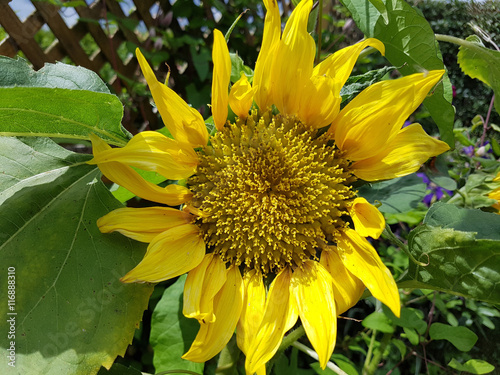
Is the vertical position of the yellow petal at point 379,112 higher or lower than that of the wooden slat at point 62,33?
lower

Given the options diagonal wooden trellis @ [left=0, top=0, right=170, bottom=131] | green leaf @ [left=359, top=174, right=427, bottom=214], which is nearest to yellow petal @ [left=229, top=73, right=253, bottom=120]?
green leaf @ [left=359, top=174, right=427, bottom=214]

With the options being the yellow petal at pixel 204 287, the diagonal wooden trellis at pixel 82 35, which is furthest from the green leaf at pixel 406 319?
the diagonal wooden trellis at pixel 82 35

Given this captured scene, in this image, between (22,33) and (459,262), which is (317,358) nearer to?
(459,262)

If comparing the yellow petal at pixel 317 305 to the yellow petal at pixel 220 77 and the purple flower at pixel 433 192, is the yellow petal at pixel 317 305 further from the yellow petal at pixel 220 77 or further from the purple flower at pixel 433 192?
the purple flower at pixel 433 192

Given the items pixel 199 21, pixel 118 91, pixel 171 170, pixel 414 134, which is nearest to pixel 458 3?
pixel 414 134

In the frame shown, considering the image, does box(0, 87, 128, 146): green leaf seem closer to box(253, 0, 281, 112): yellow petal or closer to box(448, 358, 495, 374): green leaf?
box(253, 0, 281, 112): yellow petal

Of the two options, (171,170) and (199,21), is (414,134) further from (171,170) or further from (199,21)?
(199,21)

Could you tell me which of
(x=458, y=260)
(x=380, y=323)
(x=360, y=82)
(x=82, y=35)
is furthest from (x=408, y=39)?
(x=82, y=35)
